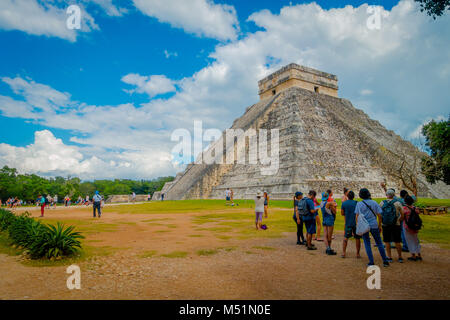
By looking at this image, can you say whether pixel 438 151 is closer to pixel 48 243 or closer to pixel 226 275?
pixel 226 275

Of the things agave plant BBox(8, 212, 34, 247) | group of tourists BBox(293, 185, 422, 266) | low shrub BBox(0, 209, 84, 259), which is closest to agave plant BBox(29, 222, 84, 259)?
low shrub BBox(0, 209, 84, 259)

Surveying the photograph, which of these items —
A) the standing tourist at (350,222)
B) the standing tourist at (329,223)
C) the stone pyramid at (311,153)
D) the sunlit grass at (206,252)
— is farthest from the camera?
the stone pyramid at (311,153)

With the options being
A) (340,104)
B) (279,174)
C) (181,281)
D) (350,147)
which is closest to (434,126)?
(350,147)

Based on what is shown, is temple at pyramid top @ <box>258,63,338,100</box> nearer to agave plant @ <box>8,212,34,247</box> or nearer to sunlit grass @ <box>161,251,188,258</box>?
sunlit grass @ <box>161,251,188,258</box>

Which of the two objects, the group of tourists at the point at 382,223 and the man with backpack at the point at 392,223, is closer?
the group of tourists at the point at 382,223

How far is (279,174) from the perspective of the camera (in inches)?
813

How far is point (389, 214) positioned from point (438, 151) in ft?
49.8

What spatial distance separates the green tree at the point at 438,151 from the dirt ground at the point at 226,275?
1161cm

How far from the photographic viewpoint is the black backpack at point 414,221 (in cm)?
564

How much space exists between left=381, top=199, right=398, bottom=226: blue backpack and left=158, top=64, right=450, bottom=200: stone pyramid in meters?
12.8

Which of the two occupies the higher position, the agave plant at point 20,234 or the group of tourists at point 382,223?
the group of tourists at point 382,223

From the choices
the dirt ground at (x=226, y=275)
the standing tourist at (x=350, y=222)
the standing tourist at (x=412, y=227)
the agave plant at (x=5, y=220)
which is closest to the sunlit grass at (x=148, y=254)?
the dirt ground at (x=226, y=275)

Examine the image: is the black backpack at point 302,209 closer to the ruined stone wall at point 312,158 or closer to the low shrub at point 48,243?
the low shrub at point 48,243
